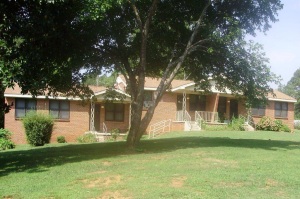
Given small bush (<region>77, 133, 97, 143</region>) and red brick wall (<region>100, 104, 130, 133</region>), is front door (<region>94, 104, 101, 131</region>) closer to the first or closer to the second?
red brick wall (<region>100, 104, 130, 133</region>)

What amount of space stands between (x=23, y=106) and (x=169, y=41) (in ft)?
51.1

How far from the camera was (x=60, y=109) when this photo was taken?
29.4 m

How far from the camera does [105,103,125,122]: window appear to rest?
3127 cm

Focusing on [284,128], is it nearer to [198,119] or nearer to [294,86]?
[198,119]

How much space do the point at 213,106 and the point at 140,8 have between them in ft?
63.6

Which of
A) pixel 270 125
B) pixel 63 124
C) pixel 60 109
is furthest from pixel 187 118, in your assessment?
pixel 60 109

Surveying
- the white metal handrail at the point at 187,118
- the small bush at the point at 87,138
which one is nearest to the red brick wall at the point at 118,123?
the small bush at the point at 87,138

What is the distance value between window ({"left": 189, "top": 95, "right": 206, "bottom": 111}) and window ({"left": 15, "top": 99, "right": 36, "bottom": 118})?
1482 centimetres

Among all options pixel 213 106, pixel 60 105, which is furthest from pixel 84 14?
pixel 213 106

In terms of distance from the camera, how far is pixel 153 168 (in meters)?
11.4

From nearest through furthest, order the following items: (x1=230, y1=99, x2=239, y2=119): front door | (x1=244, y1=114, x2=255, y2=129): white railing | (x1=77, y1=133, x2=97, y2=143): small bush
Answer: (x1=77, y1=133, x2=97, y2=143): small bush → (x1=244, y1=114, x2=255, y2=129): white railing → (x1=230, y1=99, x2=239, y2=119): front door

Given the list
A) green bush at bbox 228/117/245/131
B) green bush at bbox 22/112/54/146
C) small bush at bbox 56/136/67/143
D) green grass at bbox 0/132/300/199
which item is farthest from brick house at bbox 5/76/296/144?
green grass at bbox 0/132/300/199

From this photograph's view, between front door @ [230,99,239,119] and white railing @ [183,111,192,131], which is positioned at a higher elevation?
front door @ [230,99,239,119]

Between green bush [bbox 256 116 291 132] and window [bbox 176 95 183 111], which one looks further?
green bush [bbox 256 116 291 132]
